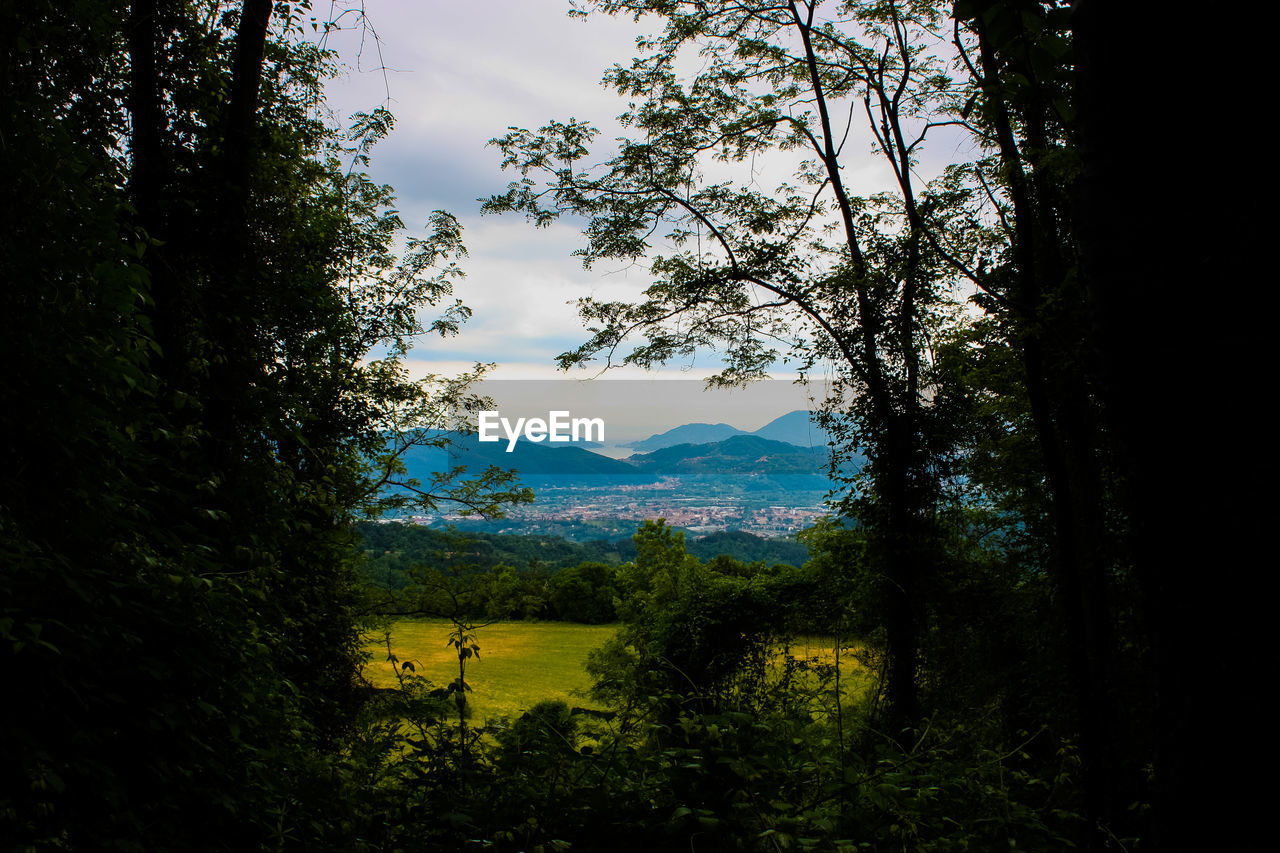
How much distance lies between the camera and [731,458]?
145 ft

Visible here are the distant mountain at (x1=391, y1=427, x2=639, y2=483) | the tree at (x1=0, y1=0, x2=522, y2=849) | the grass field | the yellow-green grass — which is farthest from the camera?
the distant mountain at (x1=391, y1=427, x2=639, y2=483)

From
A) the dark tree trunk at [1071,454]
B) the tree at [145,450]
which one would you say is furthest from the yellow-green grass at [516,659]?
the dark tree trunk at [1071,454]

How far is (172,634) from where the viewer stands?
8.00ft

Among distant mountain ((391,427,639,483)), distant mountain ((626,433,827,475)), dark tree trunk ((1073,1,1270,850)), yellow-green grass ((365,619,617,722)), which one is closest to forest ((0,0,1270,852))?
dark tree trunk ((1073,1,1270,850))

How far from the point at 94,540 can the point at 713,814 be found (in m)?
2.47

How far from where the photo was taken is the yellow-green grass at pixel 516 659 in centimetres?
1903

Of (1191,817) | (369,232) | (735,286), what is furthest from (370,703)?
(1191,817)

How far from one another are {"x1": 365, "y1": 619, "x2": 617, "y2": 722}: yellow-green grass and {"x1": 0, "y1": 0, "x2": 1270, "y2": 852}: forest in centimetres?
874

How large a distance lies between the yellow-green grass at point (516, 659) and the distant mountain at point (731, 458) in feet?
36.9

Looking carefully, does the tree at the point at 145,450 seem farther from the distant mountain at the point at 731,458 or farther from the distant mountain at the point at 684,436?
the distant mountain at the point at 684,436

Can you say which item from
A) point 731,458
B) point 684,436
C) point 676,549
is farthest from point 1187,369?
point 684,436

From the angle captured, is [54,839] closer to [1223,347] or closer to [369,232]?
[1223,347]

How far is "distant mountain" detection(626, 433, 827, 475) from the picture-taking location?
1201 inches

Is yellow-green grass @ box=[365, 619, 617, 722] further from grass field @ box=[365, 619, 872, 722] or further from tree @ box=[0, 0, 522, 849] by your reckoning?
tree @ box=[0, 0, 522, 849]
